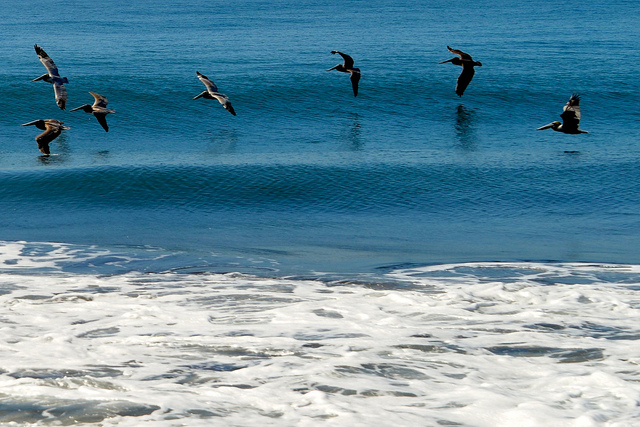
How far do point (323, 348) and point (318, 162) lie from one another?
36.0 ft

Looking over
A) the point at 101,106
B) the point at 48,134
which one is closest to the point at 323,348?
the point at 48,134

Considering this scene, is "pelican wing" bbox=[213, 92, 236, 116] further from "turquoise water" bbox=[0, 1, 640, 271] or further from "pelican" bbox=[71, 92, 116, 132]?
"pelican" bbox=[71, 92, 116, 132]

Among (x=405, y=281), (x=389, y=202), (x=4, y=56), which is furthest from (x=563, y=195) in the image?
(x=4, y=56)

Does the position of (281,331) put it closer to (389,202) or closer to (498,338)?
(498,338)

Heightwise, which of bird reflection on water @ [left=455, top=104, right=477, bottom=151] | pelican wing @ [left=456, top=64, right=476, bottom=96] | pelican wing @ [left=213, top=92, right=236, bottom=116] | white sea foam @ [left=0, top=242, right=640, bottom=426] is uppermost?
pelican wing @ [left=456, top=64, right=476, bottom=96]

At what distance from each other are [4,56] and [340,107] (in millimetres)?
14514

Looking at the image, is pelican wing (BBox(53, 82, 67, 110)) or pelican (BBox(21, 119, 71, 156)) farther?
pelican wing (BBox(53, 82, 67, 110))

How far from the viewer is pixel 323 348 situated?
29.0 ft

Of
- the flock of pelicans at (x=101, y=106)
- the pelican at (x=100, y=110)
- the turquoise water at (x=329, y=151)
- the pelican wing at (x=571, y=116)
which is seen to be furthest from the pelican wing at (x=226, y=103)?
the pelican wing at (x=571, y=116)

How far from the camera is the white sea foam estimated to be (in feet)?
23.9

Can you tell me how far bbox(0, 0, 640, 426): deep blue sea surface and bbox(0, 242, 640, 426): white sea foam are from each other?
14 centimetres

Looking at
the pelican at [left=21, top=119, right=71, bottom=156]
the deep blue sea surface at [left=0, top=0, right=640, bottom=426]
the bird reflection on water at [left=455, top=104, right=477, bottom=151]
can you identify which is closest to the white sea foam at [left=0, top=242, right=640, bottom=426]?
the deep blue sea surface at [left=0, top=0, right=640, bottom=426]

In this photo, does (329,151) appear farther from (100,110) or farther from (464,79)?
(100,110)

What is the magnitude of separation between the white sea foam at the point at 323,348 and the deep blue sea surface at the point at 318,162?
0.45 ft
